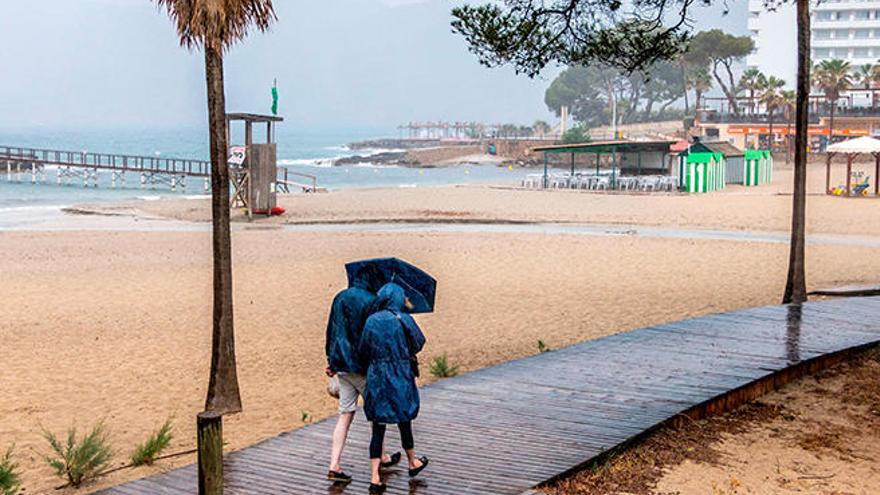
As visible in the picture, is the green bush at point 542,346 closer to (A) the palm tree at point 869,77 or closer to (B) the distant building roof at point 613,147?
(B) the distant building roof at point 613,147

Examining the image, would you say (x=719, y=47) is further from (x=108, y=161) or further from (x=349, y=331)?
(x=349, y=331)

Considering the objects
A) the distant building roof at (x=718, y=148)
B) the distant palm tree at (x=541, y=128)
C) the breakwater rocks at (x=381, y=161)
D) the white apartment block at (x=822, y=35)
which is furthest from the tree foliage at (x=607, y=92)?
the distant building roof at (x=718, y=148)

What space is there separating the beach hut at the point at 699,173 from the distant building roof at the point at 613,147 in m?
3.48

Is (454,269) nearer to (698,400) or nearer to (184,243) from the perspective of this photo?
(184,243)

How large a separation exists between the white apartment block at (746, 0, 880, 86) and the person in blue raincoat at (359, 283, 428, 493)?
118 metres

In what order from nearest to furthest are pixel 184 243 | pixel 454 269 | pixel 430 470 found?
pixel 430 470, pixel 454 269, pixel 184 243

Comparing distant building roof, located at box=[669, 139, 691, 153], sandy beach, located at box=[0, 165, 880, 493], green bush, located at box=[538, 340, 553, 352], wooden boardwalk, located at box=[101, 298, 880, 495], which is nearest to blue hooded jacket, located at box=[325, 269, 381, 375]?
wooden boardwalk, located at box=[101, 298, 880, 495]

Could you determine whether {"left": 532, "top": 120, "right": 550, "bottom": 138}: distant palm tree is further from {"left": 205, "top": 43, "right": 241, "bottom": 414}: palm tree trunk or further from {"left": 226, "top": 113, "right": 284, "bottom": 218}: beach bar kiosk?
{"left": 205, "top": 43, "right": 241, "bottom": 414}: palm tree trunk

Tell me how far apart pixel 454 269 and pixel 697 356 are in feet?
33.9

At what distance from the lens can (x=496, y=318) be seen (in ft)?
46.1

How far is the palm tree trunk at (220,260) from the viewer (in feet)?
29.9

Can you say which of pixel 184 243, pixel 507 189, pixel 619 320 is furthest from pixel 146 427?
pixel 507 189

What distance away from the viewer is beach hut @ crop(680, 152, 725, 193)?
1729 inches

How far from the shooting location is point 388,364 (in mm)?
5758
